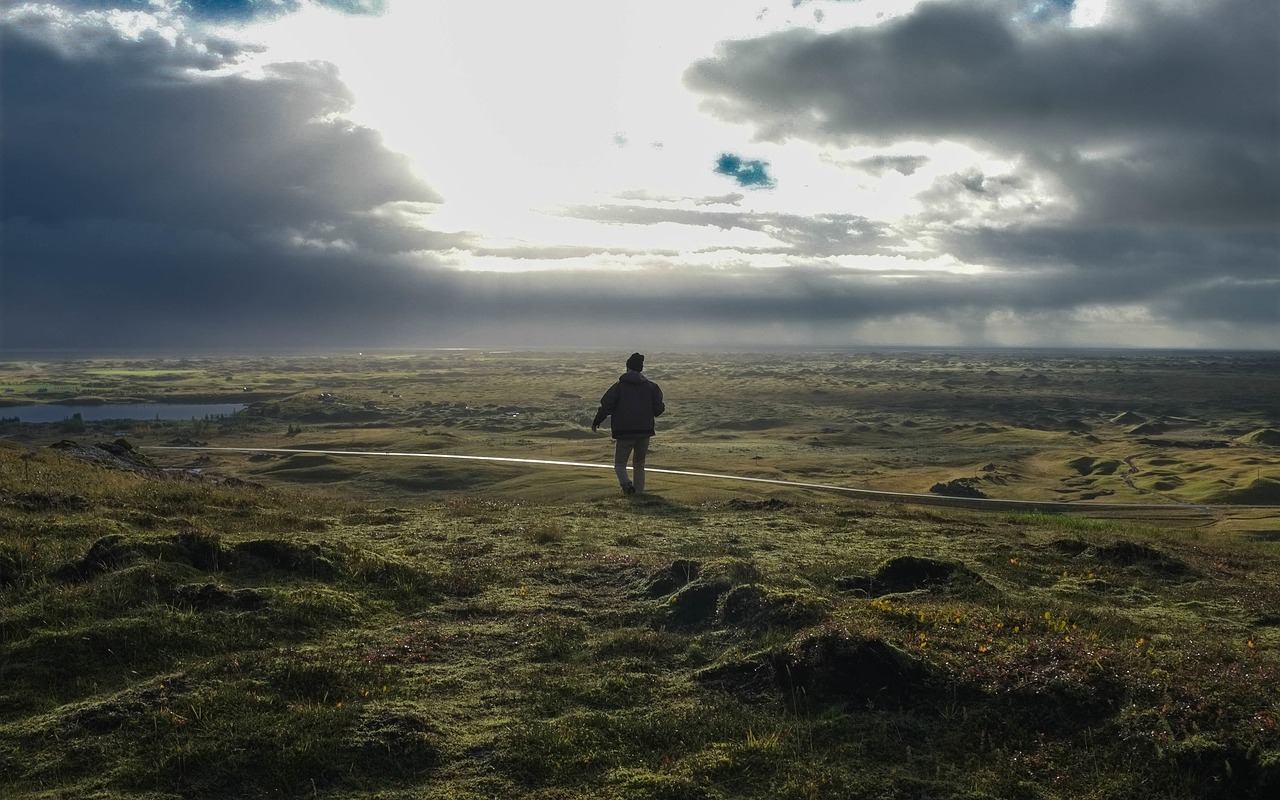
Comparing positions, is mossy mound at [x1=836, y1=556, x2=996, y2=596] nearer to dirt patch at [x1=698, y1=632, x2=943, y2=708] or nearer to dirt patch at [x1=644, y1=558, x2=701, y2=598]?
dirt patch at [x1=644, y1=558, x2=701, y2=598]

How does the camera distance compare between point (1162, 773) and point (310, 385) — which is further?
point (310, 385)

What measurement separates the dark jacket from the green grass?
7.39 meters

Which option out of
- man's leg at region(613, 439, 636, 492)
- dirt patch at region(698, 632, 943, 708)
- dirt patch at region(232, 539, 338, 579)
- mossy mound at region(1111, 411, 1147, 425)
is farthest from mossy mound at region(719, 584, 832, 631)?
mossy mound at region(1111, 411, 1147, 425)

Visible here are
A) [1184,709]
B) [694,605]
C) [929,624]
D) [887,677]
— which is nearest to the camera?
[1184,709]

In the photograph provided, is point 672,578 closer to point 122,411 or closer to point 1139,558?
point 1139,558

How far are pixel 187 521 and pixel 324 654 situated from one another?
8126 millimetres

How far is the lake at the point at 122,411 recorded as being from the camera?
126 metres

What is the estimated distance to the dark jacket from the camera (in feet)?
68.4

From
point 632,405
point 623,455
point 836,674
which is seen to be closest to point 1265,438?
point 623,455

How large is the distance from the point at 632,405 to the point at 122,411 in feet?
464

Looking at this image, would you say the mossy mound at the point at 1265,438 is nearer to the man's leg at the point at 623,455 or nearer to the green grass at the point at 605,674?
the man's leg at the point at 623,455

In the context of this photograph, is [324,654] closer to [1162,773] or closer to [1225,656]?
[1162,773]

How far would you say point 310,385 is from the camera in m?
184

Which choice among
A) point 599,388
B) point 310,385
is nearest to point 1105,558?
point 599,388
